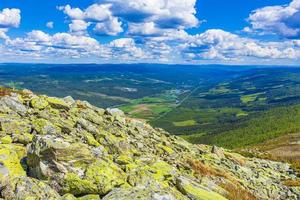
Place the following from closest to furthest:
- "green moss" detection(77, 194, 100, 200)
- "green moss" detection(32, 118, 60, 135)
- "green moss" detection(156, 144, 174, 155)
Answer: "green moss" detection(77, 194, 100, 200) < "green moss" detection(32, 118, 60, 135) < "green moss" detection(156, 144, 174, 155)

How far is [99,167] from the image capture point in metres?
21.8

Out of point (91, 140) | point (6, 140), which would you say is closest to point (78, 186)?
point (6, 140)

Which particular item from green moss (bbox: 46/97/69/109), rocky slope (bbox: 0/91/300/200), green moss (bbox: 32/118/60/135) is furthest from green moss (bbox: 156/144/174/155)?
green moss (bbox: 32/118/60/135)

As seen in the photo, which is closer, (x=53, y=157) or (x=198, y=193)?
(x=53, y=157)

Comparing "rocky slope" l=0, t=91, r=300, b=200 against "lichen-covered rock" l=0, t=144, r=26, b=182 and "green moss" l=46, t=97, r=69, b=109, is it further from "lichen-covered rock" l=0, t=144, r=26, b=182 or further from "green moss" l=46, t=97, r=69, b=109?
"green moss" l=46, t=97, r=69, b=109

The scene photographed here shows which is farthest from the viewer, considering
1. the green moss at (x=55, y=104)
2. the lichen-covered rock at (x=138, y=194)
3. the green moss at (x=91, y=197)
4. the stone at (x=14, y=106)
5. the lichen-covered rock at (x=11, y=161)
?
the green moss at (x=55, y=104)

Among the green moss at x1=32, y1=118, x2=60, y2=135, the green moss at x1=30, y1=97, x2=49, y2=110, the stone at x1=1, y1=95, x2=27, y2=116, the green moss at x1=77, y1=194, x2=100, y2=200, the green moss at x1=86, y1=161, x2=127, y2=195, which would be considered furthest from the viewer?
the green moss at x1=30, y1=97, x2=49, y2=110

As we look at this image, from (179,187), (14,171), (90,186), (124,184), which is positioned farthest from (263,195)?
(14,171)

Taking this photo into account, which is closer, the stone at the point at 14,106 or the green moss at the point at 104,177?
the green moss at the point at 104,177

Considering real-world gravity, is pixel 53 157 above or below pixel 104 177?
above

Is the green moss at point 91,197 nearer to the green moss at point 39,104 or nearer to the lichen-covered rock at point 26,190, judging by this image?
the lichen-covered rock at point 26,190

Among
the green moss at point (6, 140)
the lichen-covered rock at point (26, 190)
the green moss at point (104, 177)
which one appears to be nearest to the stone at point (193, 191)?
the green moss at point (104, 177)

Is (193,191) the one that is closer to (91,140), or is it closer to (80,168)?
(80,168)

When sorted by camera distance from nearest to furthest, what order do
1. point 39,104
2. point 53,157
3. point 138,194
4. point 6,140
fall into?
point 138,194
point 53,157
point 6,140
point 39,104
